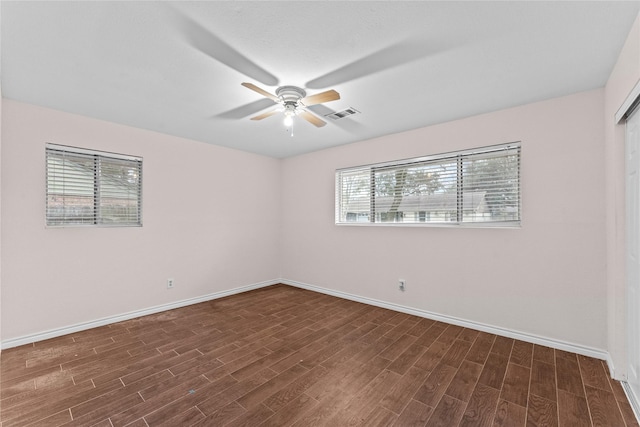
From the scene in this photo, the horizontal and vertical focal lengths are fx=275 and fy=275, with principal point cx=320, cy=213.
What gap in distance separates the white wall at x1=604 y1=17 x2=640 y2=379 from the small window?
4.78 metres

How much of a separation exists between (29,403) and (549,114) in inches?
190

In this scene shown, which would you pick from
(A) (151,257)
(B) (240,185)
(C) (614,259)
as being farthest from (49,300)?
(C) (614,259)

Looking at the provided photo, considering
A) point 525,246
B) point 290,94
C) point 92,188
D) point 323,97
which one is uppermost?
point 290,94

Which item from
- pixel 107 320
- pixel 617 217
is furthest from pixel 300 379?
pixel 617 217

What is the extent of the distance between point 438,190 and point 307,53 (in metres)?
2.36

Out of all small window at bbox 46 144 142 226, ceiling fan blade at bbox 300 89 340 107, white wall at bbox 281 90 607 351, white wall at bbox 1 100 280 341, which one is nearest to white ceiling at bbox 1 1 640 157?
ceiling fan blade at bbox 300 89 340 107

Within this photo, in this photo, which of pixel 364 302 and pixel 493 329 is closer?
pixel 493 329

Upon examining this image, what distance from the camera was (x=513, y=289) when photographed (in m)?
2.86

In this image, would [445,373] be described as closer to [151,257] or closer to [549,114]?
[549,114]

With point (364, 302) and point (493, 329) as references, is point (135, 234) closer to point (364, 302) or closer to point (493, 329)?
point (364, 302)

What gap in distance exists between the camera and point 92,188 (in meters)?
3.22

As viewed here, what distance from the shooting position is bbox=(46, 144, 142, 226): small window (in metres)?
2.96

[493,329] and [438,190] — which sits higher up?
[438,190]

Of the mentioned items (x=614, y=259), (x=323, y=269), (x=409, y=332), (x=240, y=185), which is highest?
(x=240, y=185)
